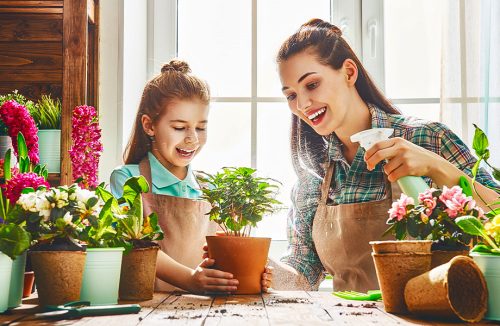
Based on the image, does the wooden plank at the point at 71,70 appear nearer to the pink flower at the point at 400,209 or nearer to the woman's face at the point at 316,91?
the woman's face at the point at 316,91

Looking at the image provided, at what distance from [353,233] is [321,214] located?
5.2 inches

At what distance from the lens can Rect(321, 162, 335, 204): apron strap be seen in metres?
2.07

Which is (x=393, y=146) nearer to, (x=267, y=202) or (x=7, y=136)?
(x=267, y=202)

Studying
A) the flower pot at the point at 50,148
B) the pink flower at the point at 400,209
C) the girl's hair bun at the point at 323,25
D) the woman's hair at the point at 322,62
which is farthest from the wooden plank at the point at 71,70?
the pink flower at the point at 400,209

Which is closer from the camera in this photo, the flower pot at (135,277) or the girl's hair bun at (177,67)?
the flower pot at (135,277)

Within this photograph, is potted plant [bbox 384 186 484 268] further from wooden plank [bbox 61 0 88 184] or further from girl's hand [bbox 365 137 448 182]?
wooden plank [bbox 61 0 88 184]

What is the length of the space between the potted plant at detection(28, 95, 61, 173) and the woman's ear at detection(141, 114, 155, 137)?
0.30 m

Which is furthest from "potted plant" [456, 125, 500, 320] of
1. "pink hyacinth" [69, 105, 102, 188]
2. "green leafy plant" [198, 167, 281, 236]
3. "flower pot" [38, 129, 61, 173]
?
"flower pot" [38, 129, 61, 173]

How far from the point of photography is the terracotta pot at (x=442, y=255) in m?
1.10

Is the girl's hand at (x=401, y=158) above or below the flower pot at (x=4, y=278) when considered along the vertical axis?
above

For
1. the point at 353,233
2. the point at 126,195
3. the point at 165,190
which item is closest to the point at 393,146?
the point at 353,233

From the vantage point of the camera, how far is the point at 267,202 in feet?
4.61

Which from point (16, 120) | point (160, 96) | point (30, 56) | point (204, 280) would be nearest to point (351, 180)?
point (160, 96)

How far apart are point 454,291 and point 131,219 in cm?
62
